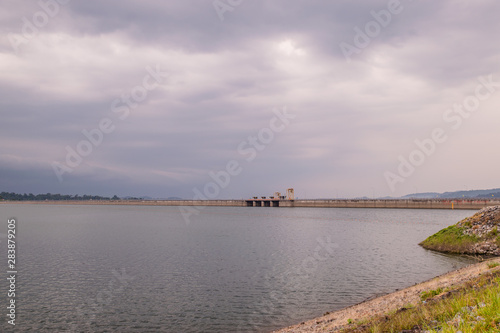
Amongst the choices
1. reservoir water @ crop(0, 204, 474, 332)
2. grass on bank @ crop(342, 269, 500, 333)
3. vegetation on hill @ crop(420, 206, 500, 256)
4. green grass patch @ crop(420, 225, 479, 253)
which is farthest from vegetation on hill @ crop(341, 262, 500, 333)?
green grass patch @ crop(420, 225, 479, 253)

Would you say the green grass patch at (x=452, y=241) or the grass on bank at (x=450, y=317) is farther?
the green grass patch at (x=452, y=241)

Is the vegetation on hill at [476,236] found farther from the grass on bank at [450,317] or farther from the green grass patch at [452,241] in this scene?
the grass on bank at [450,317]

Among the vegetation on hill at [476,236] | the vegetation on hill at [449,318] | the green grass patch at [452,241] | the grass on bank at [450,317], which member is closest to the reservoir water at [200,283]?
the green grass patch at [452,241]

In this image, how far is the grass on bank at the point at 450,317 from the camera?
10.3m

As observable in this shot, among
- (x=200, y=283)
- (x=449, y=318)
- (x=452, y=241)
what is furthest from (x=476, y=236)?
(x=449, y=318)

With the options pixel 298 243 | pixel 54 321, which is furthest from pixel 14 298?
pixel 298 243

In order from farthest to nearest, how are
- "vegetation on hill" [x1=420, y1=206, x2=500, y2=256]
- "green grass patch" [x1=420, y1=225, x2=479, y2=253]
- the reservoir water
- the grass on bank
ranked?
"green grass patch" [x1=420, y1=225, x2=479, y2=253]
"vegetation on hill" [x1=420, y1=206, x2=500, y2=256]
the reservoir water
the grass on bank

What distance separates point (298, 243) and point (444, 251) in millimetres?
23399

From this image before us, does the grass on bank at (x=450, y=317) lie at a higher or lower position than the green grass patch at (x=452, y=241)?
higher

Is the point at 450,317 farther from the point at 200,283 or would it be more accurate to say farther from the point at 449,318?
the point at 200,283

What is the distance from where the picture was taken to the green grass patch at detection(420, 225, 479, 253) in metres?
44.5

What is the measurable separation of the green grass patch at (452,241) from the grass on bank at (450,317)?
33.4 metres

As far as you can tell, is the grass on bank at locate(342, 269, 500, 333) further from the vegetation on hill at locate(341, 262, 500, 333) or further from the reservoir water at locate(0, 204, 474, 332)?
the reservoir water at locate(0, 204, 474, 332)

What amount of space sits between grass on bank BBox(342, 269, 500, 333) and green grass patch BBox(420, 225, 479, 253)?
3345 centimetres
